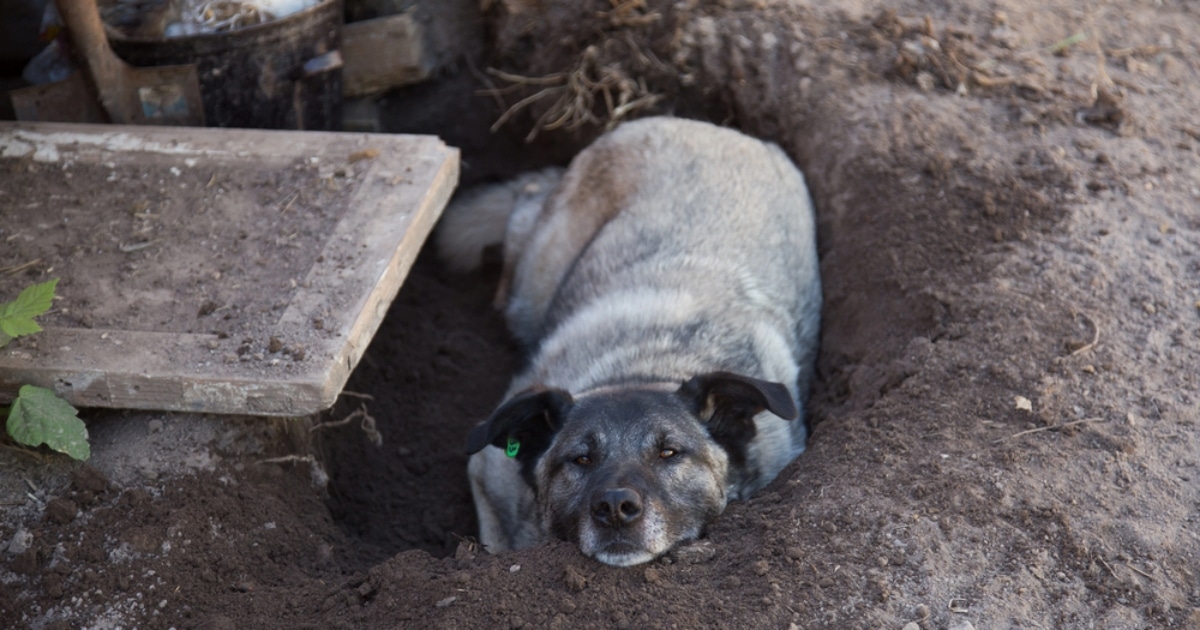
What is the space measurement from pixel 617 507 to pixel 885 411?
112 centimetres

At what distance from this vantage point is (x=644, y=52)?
555cm

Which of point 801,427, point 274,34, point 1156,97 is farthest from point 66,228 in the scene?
point 1156,97

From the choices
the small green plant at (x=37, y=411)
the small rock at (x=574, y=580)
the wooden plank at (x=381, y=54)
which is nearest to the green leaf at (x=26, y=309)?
the small green plant at (x=37, y=411)

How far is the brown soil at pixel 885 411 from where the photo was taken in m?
2.83

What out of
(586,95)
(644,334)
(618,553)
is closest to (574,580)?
(618,553)

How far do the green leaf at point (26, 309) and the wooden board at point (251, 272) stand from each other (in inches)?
5.1

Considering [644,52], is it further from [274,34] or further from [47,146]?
[47,146]

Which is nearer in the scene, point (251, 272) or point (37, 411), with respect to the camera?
point (37, 411)

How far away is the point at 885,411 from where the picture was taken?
351 centimetres

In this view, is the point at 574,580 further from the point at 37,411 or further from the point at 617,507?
the point at 37,411

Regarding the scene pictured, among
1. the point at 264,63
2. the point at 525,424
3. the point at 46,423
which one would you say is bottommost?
the point at 525,424

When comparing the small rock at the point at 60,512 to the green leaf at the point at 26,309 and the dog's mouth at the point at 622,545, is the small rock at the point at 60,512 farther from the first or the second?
the dog's mouth at the point at 622,545

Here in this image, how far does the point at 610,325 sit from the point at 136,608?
217cm

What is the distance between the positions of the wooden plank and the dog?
0.92m
